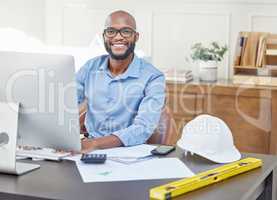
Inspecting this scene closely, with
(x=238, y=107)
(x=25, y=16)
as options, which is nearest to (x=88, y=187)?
(x=238, y=107)

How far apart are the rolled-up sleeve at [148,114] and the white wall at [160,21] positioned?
1403 millimetres

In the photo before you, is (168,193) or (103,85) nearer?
(168,193)

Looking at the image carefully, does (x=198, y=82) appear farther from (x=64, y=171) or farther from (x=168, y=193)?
(x=168, y=193)

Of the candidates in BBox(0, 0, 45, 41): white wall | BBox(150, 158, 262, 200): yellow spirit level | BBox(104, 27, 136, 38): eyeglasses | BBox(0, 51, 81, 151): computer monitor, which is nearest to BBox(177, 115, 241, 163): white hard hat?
BBox(150, 158, 262, 200): yellow spirit level

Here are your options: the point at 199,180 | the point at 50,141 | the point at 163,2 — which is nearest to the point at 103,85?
the point at 50,141

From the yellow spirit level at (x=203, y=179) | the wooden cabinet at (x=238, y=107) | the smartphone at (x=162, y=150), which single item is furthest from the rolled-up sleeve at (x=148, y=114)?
the wooden cabinet at (x=238, y=107)

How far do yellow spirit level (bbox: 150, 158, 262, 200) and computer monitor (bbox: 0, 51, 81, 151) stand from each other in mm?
461

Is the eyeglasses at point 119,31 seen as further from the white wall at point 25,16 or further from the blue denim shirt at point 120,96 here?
the white wall at point 25,16

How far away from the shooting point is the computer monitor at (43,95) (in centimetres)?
200

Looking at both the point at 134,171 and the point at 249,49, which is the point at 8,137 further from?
the point at 249,49

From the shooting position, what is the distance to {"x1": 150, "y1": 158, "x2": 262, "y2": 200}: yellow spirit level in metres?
1.71

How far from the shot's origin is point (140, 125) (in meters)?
2.64

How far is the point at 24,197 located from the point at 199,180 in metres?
0.55

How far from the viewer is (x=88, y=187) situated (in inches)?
72.9
